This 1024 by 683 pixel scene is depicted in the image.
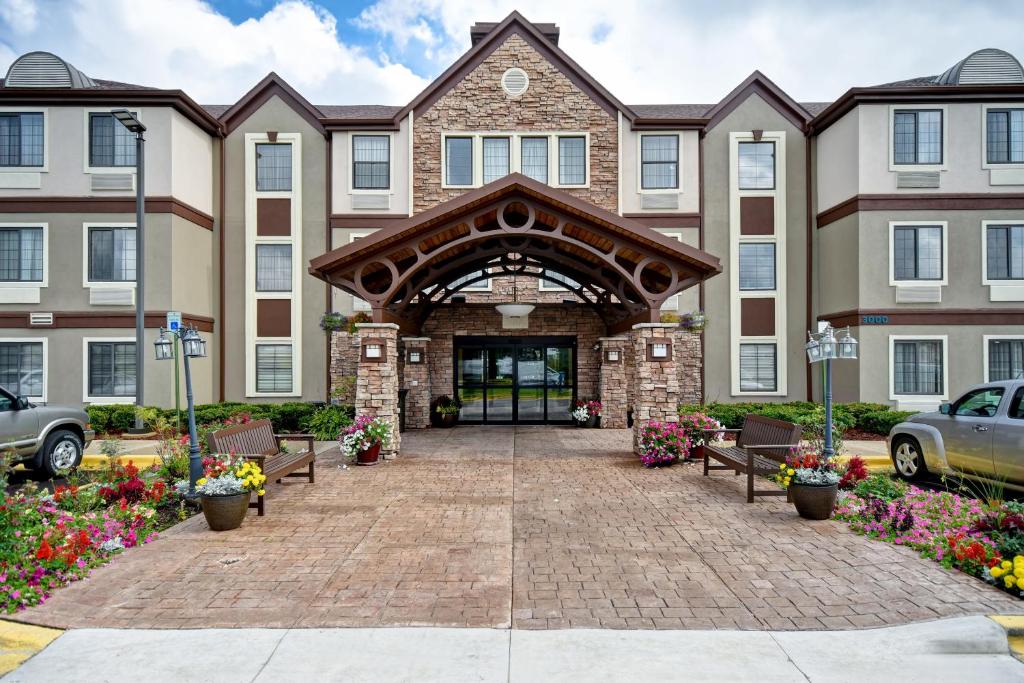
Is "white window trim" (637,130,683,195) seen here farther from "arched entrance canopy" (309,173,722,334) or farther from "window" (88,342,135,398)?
"window" (88,342,135,398)

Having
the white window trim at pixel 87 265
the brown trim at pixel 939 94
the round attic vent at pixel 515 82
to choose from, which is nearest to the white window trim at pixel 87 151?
the white window trim at pixel 87 265

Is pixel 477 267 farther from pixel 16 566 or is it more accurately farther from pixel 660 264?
pixel 16 566

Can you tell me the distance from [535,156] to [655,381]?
8996mm

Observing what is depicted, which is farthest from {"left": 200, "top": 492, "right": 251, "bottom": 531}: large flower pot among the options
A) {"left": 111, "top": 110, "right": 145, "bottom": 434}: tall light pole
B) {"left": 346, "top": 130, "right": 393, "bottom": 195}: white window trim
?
{"left": 346, "top": 130, "right": 393, "bottom": 195}: white window trim

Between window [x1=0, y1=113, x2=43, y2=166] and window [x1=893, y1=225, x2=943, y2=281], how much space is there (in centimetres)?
2392

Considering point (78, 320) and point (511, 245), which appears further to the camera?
point (78, 320)

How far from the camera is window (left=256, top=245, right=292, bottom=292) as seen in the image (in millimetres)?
17609

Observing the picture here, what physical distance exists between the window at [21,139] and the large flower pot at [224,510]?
14.9 meters

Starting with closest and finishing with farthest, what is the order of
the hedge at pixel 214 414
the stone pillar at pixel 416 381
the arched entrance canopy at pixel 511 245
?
the arched entrance canopy at pixel 511 245
the hedge at pixel 214 414
the stone pillar at pixel 416 381

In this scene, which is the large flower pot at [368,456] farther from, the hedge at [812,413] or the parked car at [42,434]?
the hedge at [812,413]

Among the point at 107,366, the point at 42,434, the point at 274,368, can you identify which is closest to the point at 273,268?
the point at 274,368

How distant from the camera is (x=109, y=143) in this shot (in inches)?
630

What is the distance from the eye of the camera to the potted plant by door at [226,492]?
22.2ft

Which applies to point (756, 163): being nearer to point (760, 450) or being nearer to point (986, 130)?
point (986, 130)
